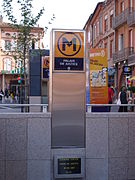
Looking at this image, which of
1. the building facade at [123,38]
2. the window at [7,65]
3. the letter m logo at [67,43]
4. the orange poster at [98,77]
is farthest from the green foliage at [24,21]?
the window at [7,65]

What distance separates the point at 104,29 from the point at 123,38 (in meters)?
7.66

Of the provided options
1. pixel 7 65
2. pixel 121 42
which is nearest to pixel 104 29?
pixel 121 42

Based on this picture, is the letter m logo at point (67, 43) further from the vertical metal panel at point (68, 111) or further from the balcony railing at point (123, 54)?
the balcony railing at point (123, 54)

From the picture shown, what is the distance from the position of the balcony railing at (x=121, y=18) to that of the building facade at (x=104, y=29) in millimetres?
2370

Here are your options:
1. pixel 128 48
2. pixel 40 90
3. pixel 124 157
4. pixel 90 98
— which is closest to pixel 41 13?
pixel 90 98

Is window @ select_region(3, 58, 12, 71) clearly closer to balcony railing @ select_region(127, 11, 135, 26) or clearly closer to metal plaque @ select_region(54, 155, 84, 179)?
balcony railing @ select_region(127, 11, 135, 26)

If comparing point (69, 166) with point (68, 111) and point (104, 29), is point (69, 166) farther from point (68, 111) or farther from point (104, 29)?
point (104, 29)

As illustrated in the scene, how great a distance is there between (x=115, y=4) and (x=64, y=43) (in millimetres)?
32590

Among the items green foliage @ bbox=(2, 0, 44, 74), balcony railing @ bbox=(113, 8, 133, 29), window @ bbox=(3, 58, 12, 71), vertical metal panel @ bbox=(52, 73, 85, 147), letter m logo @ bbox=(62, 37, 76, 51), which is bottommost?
vertical metal panel @ bbox=(52, 73, 85, 147)

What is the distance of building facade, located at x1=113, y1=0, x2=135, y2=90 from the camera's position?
32.4 meters

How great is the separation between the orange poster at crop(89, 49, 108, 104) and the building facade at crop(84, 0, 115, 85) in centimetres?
2548

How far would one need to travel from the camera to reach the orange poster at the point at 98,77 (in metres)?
12.1

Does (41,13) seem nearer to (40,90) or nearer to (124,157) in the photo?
(40,90)

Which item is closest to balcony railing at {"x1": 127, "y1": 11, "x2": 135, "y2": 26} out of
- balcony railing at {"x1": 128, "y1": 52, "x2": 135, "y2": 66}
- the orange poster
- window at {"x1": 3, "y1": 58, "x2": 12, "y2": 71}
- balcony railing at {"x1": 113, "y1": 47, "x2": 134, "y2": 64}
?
balcony railing at {"x1": 113, "y1": 47, "x2": 134, "y2": 64}
